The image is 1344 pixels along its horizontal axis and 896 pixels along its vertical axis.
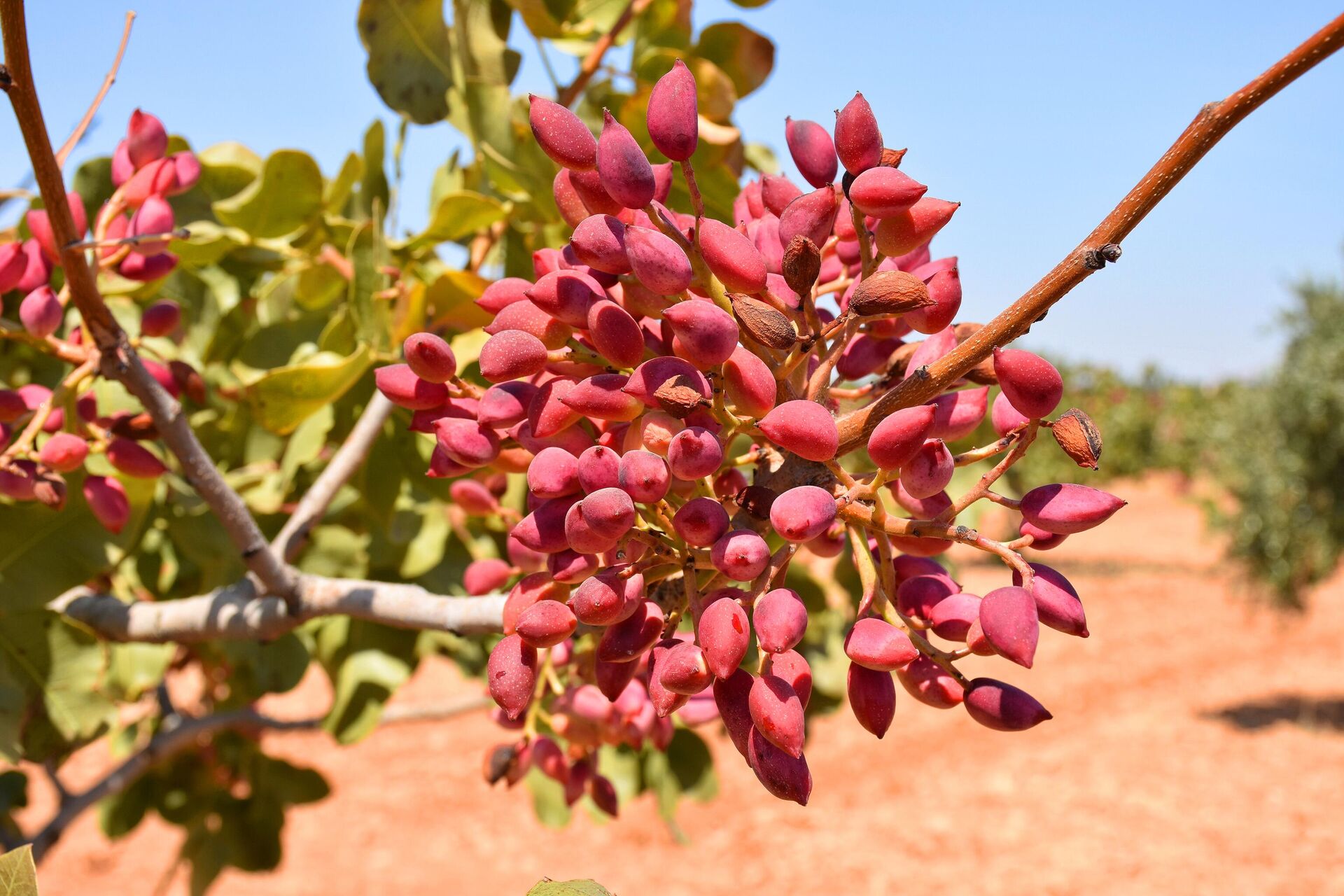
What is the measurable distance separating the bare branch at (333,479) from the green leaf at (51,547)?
165 mm

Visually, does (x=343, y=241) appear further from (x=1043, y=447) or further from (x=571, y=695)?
(x=1043, y=447)

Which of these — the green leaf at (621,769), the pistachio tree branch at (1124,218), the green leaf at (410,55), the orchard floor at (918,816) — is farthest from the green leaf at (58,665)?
the orchard floor at (918,816)

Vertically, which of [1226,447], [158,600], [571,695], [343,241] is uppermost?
[1226,447]

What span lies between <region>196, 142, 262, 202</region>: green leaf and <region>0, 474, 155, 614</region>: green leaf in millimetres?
431

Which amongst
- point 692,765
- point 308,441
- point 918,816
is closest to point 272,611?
point 308,441

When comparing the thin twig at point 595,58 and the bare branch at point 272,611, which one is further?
the thin twig at point 595,58

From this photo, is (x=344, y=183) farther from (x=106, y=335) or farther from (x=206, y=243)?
(x=106, y=335)

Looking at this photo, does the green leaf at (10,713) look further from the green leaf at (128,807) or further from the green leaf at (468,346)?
the green leaf at (128,807)

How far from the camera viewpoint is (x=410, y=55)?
1.21 metres

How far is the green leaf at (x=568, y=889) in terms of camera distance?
22.1 inches

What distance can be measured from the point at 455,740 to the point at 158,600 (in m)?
6.14

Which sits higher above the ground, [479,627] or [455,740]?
[479,627]

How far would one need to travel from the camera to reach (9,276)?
85 centimetres

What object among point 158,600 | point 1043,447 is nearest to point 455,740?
point 158,600
